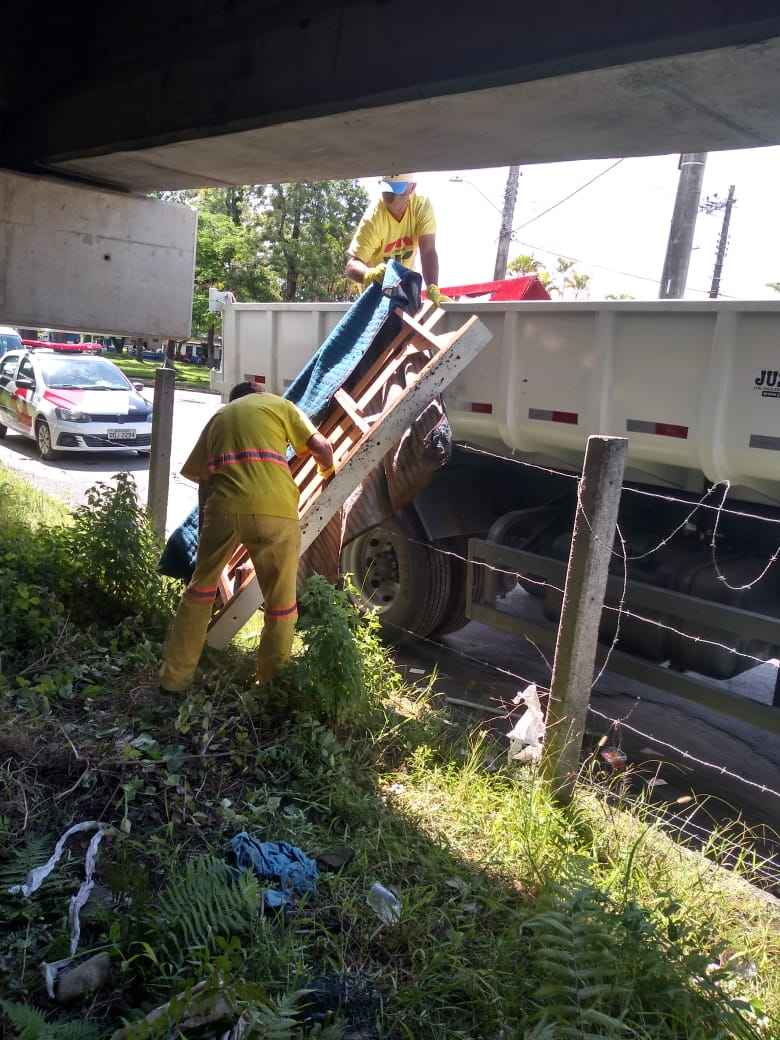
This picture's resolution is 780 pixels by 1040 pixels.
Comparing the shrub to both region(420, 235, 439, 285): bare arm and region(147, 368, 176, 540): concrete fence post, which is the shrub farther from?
region(420, 235, 439, 285): bare arm

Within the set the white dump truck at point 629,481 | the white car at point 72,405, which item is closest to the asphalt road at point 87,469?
the white car at point 72,405

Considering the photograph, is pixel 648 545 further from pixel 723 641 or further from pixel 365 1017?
pixel 365 1017

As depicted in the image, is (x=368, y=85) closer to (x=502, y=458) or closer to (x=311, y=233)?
(x=502, y=458)

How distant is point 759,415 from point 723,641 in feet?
3.87

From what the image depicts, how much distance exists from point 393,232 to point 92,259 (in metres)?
2.49

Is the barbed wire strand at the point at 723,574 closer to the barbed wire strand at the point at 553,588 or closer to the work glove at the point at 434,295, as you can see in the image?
the barbed wire strand at the point at 553,588

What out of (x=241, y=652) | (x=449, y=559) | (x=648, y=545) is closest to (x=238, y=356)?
(x=449, y=559)

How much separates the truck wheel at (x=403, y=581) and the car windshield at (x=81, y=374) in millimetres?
9502

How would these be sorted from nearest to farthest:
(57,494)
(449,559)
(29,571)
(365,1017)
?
(365,1017), (29,571), (449,559), (57,494)

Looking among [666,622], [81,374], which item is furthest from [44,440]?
[666,622]

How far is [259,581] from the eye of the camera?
4.36m

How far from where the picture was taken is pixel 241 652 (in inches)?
194

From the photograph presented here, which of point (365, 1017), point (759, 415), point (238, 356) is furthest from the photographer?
point (238, 356)

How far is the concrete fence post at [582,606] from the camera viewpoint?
3.63 meters
